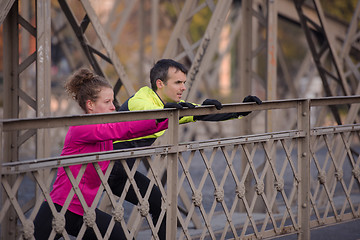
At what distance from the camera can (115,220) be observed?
393cm

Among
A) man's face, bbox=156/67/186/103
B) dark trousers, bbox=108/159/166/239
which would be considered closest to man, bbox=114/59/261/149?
man's face, bbox=156/67/186/103

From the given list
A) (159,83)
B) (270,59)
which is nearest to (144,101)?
(159,83)

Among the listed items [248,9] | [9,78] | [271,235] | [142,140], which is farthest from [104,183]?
[248,9]

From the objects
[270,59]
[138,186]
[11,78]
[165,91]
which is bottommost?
[138,186]

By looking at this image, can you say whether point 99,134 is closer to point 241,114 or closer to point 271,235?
point 241,114

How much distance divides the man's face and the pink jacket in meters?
0.70

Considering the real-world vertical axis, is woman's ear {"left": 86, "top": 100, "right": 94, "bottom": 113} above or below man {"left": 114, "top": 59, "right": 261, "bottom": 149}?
below

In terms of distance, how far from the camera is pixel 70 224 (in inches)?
156

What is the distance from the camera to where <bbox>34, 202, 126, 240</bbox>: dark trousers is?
151 inches

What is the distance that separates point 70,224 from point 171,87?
1.29 meters

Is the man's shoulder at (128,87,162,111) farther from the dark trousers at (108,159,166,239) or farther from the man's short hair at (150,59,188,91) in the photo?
the dark trousers at (108,159,166,239)

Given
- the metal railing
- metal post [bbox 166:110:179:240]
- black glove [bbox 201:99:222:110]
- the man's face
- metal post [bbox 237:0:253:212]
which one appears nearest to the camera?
the metal railing

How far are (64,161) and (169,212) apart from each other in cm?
92

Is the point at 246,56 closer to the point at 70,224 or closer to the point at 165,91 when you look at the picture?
the point at 165,91
